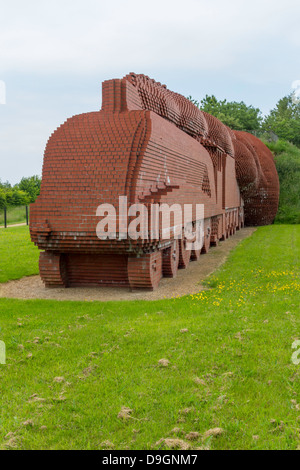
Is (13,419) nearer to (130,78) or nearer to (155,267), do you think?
(155,267)

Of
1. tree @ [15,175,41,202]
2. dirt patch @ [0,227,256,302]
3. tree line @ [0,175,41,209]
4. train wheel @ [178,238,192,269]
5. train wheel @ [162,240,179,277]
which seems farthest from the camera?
tree @ [15,175,41,202]

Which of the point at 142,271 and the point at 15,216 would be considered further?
the point at 15,216

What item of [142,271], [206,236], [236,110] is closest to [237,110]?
[236,110]

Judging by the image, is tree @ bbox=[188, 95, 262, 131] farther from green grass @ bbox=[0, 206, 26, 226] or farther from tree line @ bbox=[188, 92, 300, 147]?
green grass @ bbox=[0, 206, 26, 226]

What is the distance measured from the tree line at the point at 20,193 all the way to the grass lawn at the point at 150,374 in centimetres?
2926

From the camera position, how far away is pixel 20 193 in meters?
38.1

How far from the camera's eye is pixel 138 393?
3.85 m

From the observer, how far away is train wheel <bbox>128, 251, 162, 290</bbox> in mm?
8078

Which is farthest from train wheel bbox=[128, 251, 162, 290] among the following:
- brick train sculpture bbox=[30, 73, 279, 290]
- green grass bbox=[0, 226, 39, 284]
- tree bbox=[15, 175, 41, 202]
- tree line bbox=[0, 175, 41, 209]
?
tree bbox=[15, 175, 41, 202]

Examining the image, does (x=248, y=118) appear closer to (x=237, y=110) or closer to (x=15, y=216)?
(x=237, y=110)

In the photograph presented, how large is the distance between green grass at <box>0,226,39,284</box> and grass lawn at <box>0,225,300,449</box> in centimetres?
352

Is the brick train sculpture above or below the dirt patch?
above

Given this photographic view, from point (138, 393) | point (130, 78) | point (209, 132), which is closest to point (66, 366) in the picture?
point (138, 393)

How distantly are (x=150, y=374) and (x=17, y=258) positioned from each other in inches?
379
